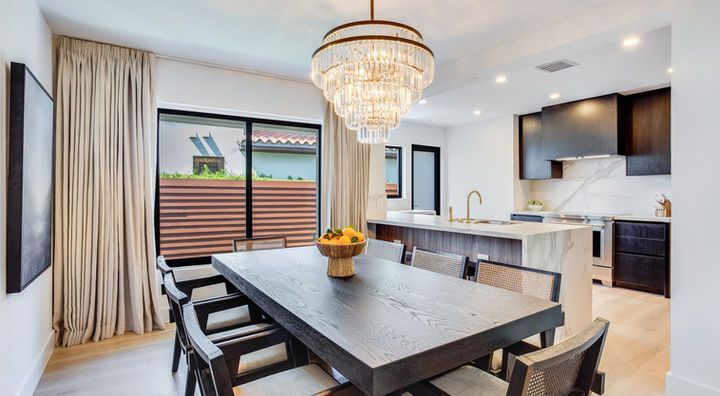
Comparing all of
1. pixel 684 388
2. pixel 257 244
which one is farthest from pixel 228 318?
pixel 684 388

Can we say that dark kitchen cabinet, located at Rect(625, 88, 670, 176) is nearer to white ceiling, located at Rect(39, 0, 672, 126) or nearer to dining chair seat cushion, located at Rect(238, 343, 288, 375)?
white ceiling, located at Rect(39, 0, 672, 126)

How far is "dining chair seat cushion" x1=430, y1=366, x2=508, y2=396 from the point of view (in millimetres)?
1438

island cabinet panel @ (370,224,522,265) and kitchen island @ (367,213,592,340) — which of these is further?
island cabinet panel @ (370,224,522,265)

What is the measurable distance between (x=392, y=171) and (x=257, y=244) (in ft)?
11.9

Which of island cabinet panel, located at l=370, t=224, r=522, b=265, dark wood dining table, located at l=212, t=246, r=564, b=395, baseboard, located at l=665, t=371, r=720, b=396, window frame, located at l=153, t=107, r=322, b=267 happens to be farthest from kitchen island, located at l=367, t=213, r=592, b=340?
window frame, located at l=153, t=107, r=322, b=267

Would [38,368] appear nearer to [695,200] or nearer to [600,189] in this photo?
[695,200]

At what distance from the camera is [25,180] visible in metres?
2.05

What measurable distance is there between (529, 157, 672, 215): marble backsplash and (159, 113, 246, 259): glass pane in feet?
16.0

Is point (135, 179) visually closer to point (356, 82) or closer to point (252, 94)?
point (252, 94)

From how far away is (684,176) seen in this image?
7.17 feet

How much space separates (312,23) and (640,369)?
3442 mm

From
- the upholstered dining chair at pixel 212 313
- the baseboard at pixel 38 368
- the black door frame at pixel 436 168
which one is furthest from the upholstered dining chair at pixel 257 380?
the black door frame at pixel 436 168

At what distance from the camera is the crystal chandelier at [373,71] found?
6.86ft

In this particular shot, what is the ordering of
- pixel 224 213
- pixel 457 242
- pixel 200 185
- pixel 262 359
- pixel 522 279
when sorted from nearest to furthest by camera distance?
1. pixel 262 359
2. pixel 522 279
3. pixel 457 242
4. pixel 200 185
5. pixel 224 213
